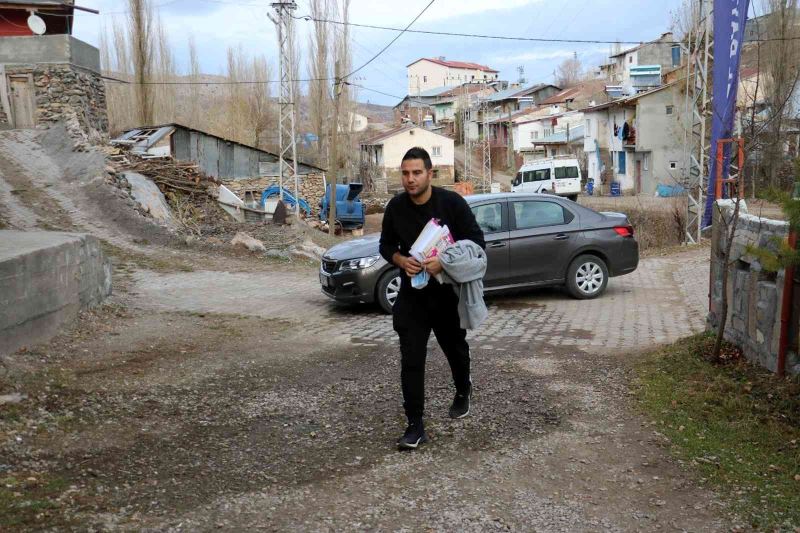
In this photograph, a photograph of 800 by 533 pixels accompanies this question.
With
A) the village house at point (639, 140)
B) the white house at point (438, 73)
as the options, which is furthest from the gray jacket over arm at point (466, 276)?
the white house at point (438, 73)

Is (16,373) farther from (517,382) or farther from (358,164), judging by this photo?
(358,164)

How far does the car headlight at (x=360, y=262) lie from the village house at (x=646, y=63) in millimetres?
17305

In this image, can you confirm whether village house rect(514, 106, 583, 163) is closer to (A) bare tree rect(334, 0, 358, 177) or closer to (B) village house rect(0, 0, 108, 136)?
(A) bare tree rect(334, 0, 358, 177)

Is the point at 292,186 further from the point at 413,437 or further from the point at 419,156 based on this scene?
the point at 413,437

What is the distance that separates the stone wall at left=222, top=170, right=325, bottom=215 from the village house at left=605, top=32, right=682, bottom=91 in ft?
56.7

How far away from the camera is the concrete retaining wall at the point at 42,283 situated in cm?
612

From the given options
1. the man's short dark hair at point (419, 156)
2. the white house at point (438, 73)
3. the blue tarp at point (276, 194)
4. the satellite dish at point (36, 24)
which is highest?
the white house at point (438, 73)

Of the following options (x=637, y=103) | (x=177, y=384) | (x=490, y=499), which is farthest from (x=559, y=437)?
(x=637, y=103)

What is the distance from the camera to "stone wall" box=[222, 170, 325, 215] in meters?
34.7

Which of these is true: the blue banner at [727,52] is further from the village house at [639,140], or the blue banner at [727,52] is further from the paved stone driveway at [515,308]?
the village house at [639,140]

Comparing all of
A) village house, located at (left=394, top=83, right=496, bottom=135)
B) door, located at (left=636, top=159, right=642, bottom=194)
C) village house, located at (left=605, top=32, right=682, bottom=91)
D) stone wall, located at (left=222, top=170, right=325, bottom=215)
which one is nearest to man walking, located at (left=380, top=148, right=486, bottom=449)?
village house, located at (left=605, top=32, right=682, bottom=91)

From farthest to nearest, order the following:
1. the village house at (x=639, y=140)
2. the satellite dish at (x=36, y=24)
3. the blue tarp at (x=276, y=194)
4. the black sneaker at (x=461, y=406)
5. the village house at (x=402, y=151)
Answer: the village house at (x=402, y=151)
the village house at (x=639, y=140)
the blue tarp at (x=276, y=194)
the satellite dish at (x=36, y=24)
the black sneaker at (x=461, y=406)

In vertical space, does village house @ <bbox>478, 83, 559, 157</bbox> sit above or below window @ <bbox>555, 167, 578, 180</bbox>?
above

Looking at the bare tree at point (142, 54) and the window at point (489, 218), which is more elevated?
the bare tree at point (142, 54)
